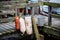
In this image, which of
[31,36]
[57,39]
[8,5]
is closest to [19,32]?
[31,36]

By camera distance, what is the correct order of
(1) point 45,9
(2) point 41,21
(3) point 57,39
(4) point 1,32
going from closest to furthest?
(4) point 1,32
(3) point 57,39
(2) point 41,21
(1) point 45,9

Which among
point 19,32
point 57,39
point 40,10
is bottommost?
point 57,39

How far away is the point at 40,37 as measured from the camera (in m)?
4.74

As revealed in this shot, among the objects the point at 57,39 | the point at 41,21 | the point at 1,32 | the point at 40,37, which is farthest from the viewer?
the point at 41,21

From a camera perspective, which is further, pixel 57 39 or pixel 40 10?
pixel 40 10

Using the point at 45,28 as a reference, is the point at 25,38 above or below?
below

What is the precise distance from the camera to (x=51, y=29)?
494cm

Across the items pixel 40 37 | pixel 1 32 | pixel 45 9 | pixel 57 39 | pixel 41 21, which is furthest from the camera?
pixel 45 9

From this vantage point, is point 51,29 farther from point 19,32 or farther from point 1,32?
point 1,32

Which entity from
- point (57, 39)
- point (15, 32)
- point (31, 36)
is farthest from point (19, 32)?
point (57, 39)

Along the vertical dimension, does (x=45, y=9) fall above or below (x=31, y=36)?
above

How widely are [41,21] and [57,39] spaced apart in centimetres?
106

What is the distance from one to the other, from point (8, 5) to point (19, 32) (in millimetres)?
1005

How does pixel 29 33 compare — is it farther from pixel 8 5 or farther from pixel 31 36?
pixel 8 5
